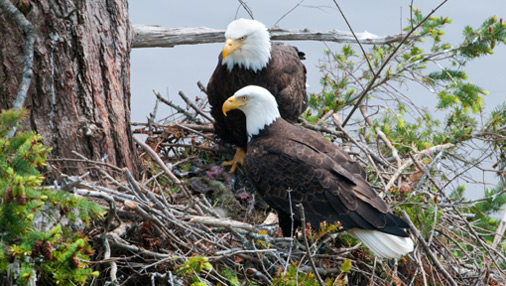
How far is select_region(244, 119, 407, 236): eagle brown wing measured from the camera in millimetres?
4176

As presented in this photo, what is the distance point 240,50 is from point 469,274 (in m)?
2.35

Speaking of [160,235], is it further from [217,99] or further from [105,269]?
[217,99]

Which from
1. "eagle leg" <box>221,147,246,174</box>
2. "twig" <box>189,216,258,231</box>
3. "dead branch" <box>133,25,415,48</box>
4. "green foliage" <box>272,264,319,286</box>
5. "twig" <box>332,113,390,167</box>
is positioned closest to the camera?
"green foliage" <box>272,264,319,286</box>

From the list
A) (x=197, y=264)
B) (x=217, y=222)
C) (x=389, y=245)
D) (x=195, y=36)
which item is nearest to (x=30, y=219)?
(x=197, y=264)

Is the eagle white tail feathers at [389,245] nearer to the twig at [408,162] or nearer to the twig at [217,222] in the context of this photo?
the twig at [408,162]

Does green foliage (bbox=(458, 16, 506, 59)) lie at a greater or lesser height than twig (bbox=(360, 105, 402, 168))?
greater

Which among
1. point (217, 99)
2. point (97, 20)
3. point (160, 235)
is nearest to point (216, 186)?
point (217, 99)

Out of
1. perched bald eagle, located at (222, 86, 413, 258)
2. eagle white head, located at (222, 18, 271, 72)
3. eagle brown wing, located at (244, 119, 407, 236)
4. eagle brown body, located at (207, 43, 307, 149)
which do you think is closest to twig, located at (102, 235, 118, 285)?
perched bald eagle, located at (222, 86, 413, 258)

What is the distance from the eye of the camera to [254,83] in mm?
5426

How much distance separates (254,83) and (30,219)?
2840mm

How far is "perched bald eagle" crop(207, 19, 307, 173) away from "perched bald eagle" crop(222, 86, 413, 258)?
0.72m

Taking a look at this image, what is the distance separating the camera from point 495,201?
6066mm

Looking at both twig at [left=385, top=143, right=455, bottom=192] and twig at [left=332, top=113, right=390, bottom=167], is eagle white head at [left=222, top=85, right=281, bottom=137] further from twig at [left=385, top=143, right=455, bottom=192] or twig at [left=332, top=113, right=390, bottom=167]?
twig at [left=385, top=143, right=455, bottom=192]

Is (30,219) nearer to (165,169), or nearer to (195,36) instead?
(165,169)
